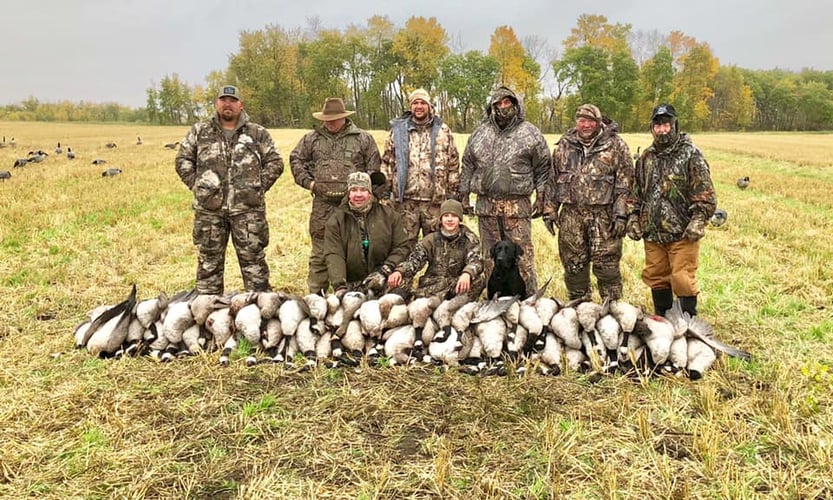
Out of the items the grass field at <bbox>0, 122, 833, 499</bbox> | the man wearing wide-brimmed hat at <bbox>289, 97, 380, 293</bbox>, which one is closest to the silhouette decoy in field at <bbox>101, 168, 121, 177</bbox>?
the grass field at <bbox>0, 122, 833, 499</bbox>

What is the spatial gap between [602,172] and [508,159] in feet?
2.88

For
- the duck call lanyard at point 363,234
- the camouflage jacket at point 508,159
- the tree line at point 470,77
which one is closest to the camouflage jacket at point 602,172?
the camouflage jacket at point 508,159

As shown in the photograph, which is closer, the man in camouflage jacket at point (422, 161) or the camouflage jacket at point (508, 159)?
the camouflage jacket at point (508, 159)

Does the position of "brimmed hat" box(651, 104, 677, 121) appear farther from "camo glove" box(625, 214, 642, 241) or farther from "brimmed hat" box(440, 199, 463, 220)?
"brimmed hat" box(440, 199, 463, 220)

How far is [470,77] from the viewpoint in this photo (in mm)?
49062

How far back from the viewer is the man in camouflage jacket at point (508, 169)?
5.26 metres

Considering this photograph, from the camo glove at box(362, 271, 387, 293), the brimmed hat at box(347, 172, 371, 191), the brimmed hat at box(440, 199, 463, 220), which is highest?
the brimmed hat at box(347, 172, 371, 191)

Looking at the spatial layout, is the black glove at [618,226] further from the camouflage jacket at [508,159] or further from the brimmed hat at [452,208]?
the brimmed hat at [452,208]

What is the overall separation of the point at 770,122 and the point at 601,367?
8683 cm

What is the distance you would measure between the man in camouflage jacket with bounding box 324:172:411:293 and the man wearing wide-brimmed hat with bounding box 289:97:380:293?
1.54ft

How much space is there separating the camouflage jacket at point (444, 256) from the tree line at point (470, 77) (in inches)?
1712

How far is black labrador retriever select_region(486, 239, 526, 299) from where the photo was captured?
5.14 meters

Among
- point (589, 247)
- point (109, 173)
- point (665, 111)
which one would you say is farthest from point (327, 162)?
point (109, 173)

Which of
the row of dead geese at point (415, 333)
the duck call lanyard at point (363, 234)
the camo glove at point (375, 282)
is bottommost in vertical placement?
the row of dead geese at point (415, 333)
